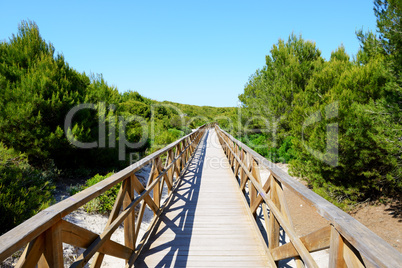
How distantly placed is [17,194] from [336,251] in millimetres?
3921

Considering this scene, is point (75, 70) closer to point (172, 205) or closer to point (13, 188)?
point (13, 188)

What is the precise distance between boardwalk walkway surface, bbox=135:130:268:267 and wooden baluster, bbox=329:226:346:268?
143 centimetres

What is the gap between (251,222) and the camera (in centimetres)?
372

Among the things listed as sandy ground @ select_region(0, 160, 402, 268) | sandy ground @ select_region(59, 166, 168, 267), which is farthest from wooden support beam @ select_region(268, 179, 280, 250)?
sandy ground @ select_region(59, 166, 168, 267)

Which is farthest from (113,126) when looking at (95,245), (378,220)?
(378,220)

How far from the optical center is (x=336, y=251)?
1321mm

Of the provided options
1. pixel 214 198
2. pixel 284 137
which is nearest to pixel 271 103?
pixel 284 137

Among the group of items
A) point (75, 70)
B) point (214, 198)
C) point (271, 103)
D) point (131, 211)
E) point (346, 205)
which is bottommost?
point (346, 205)

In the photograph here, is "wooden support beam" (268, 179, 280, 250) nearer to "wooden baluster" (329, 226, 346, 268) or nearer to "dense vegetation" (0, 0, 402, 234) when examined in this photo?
"wooden baluster" (329, 226, 346, 268)

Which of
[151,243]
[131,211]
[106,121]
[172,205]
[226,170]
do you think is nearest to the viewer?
[131,211]

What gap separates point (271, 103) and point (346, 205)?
6145 millimetres

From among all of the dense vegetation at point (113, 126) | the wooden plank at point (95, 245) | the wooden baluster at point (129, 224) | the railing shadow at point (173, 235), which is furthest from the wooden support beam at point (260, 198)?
the dense vegetation at point (113, 126)

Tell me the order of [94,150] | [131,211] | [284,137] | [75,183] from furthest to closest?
[284,137]
[94,150]
[75,183]
[131,211]

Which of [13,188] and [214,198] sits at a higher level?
[13,188]
